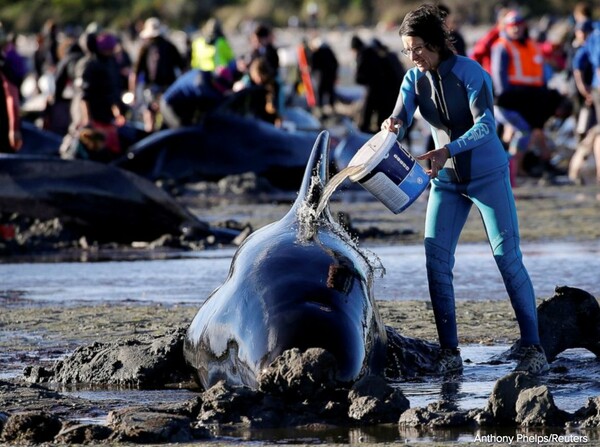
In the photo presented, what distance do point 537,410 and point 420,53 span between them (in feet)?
7.57

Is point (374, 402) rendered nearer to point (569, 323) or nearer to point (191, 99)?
point (569, 323)

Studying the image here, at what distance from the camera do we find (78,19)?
10656 cm

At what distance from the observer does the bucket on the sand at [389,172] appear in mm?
7684

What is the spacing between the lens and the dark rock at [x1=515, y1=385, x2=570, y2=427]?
672 centimetres

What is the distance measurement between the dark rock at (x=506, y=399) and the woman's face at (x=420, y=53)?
207 cm

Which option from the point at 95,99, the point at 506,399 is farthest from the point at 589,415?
the point at 95,99

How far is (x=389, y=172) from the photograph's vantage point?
771 cm

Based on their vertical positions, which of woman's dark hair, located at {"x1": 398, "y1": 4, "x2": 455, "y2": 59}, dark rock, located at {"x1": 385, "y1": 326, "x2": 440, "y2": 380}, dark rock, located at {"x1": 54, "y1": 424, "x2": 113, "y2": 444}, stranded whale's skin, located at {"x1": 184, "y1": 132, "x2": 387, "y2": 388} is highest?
woman's dark hair, located at {"x1": 398, "y1": 4, "x2": 455, "y2": 59}

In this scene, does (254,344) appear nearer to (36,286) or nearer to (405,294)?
(405,294)

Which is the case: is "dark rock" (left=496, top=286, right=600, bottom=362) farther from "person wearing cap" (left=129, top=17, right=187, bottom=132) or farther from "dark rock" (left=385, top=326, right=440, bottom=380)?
"person wearing cap" (left=129, top=17, right=187, bottom=132)

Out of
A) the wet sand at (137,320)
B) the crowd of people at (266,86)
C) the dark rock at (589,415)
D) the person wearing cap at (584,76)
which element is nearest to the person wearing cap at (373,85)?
the crowd of people at (266,86)

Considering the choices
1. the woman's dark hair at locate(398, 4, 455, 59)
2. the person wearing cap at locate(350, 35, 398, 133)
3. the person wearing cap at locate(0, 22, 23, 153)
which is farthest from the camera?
the person wearing cap at locate(350, 35, 398, 133)

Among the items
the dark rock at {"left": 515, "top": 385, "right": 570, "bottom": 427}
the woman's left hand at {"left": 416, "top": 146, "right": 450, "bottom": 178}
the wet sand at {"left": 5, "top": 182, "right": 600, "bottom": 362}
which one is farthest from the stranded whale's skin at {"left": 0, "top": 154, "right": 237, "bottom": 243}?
the dark rock at {"left": 515, "top": 385, "right": 570, "bottom": 427}

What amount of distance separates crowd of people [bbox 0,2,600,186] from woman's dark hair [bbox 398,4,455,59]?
7112mm
